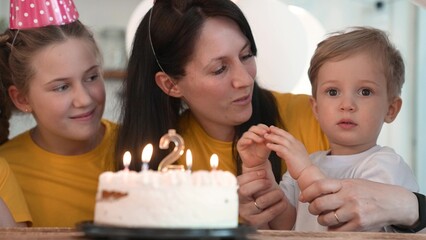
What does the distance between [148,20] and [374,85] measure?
0.60m

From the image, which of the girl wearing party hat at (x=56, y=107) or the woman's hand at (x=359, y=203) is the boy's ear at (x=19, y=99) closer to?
the girl wearing party hat at (x=56, y=107)

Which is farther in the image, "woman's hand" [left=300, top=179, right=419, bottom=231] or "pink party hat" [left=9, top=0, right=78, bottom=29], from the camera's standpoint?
"pink party hat" [left=9, top=0, right=78, bottom=29]

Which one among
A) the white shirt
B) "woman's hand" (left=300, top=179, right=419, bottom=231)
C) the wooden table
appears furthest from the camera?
the white shirt

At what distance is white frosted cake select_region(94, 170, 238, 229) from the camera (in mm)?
1143

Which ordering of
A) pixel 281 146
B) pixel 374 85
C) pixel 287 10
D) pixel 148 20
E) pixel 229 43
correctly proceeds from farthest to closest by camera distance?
pixel 287 10 → pixel 148 20 → pixel 229 43 → pixel 374 85 → pixel 281 146

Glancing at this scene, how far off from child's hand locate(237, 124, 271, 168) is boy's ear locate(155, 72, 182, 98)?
0.37 meters

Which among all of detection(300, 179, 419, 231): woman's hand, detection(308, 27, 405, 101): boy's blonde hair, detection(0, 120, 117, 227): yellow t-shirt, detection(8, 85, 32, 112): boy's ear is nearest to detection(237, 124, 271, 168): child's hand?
detection(300, 179, 419, 231): woman's hand

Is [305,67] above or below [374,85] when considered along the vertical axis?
above

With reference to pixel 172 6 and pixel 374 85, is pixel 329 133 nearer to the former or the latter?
pixel 374 85

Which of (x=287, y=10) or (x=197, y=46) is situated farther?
(x=287, y=10)

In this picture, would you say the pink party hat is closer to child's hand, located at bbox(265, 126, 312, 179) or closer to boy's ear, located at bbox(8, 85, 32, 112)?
boy's ear, located at bbox(8, 85, 32, 112)

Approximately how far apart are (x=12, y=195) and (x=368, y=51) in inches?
34.7

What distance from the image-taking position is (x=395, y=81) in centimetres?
192

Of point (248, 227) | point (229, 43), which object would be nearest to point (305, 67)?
point (229, 43)
